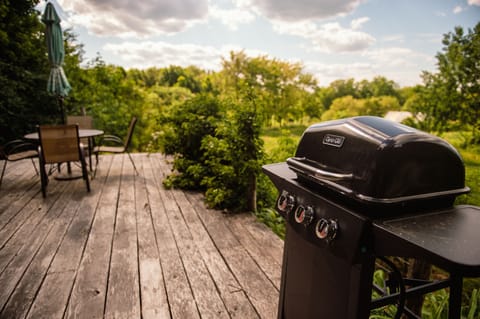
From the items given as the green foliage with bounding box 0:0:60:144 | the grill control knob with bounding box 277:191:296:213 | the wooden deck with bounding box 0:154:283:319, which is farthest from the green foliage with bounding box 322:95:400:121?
the green foliage with bounding box 0:0:60:144

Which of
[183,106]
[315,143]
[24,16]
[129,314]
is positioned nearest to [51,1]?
[183,106]

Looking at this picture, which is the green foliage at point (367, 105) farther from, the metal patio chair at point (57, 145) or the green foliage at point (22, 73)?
the green foliage at point (22, 73)

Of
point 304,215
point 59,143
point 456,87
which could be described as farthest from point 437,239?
point 456,87

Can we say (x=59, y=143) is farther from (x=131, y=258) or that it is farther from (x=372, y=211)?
(x=372, y=211)

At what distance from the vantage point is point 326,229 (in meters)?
0.95

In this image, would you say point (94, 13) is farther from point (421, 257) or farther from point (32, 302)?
point (421, 257)

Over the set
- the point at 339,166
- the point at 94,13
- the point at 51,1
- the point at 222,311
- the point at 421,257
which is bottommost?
the point at 222,311

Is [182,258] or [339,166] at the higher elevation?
[339,166]

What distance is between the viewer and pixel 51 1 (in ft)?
14.9

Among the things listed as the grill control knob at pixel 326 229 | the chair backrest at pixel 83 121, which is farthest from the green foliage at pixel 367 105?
the grill control knob at pixel 326 229

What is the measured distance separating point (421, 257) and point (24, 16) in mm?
10312

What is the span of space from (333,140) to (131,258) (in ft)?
6.53

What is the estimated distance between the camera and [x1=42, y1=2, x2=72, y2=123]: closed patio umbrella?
4.48 metres

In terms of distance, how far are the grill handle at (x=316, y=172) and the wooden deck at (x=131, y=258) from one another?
1.07 m
